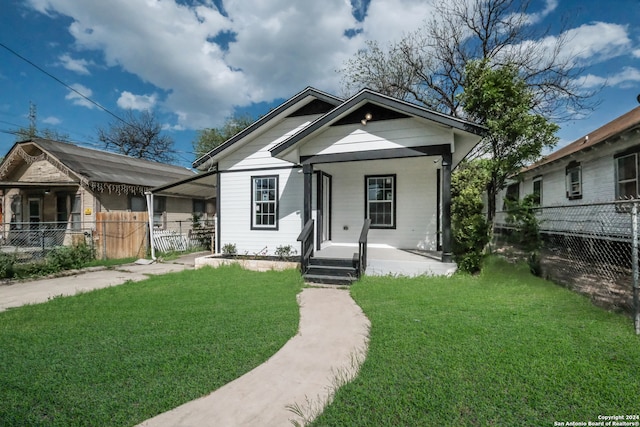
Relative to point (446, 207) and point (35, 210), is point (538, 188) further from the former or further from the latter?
point (35, 210)

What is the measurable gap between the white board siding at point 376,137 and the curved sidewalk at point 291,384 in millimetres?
4469

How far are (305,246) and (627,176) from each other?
32.3 feet

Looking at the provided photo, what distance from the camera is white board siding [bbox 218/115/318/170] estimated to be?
956 cm

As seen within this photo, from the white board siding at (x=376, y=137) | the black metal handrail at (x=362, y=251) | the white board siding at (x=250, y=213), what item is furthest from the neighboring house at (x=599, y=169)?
the white board siding at (x=250, y=213)

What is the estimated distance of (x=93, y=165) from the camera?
13.5m

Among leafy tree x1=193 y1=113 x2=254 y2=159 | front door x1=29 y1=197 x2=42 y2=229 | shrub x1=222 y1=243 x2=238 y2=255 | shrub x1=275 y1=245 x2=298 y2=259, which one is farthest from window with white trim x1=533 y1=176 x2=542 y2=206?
leafy tree x1=193 y1=113 x2=254 y2=159

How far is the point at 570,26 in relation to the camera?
12297mm

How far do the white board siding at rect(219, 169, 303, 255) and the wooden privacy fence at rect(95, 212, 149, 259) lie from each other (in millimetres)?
4280

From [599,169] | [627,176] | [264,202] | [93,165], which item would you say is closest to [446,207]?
[264,202]

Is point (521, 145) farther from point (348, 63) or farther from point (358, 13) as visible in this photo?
point (348, 63)

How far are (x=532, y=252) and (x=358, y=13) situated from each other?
13.8 meters

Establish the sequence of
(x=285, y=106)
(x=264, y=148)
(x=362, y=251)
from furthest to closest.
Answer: (x=264, y=148) → (x=285, y=106) → (x=362, y=251)

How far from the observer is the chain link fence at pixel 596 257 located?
4.23 m

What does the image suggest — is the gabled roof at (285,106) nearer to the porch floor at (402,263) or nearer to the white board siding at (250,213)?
the white board siding at (250,213)
